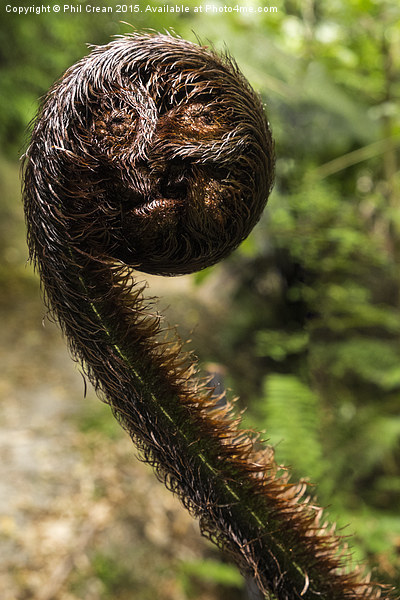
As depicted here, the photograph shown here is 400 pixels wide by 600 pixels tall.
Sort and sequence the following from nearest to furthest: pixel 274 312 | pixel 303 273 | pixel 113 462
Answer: pixel 113 462 → pixel 303 273 → pixel 274 312

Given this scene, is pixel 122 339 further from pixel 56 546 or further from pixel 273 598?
pixel 56 546

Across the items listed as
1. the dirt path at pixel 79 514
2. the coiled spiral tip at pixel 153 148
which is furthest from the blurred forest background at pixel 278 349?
the coiled spiral tip at pixel 153 148

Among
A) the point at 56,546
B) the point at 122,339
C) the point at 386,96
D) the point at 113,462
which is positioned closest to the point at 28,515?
the point at 56,546

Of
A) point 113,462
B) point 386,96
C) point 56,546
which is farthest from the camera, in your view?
point 386,96

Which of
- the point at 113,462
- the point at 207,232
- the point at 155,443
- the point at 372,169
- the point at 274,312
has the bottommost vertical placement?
the point at 155,443

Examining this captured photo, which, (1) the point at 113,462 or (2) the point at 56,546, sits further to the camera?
(1) the point at 113,462

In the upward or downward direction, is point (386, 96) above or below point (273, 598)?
above

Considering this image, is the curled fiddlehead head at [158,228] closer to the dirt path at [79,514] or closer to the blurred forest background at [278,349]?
the blurred forest background at [278,349]

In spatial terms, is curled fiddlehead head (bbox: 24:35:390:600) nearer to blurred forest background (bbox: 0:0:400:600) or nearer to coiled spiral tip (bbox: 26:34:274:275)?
coiled spiral tip (bbox: 26:34:274:275)
